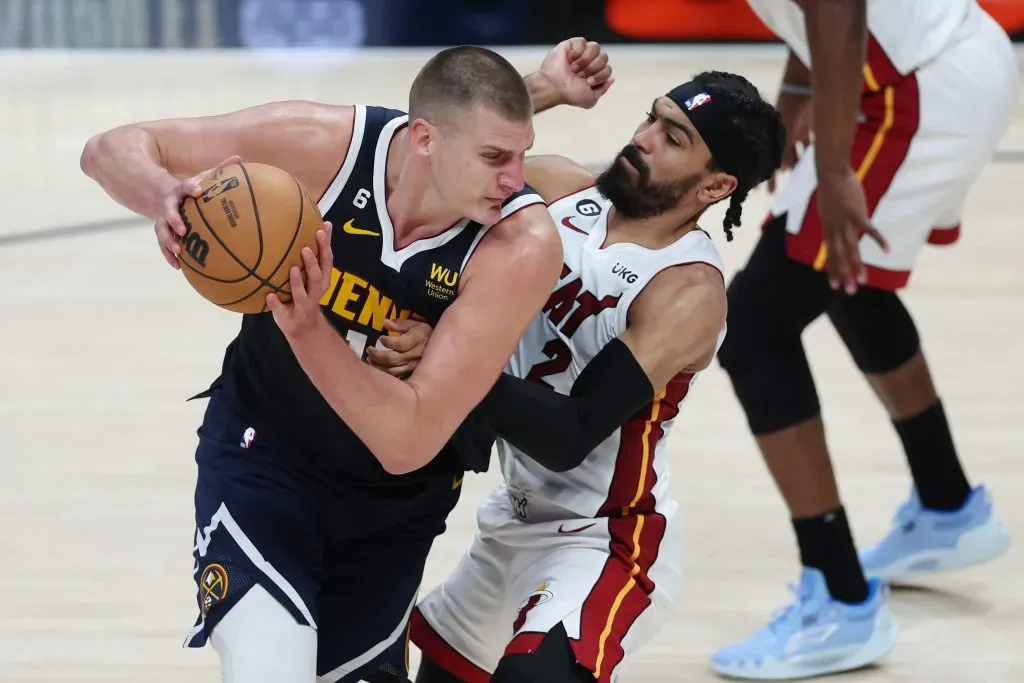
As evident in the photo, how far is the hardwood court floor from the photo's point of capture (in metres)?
4.06

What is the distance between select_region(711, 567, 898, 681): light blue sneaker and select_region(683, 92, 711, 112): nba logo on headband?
1.38 metres

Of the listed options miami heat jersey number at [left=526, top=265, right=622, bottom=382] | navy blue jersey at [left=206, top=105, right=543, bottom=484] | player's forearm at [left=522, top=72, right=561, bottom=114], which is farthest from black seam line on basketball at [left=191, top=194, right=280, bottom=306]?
player's forearm at [left=522, top=72, right=561, bottom=114]

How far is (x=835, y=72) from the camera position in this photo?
3.54 meters

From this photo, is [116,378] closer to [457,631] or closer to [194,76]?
[457,631]

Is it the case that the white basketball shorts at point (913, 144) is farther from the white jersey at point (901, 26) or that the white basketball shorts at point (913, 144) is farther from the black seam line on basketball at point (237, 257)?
the black seam line on basketball at point (237, 257)

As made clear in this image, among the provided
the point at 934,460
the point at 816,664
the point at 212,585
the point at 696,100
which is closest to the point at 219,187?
the point at 212,585

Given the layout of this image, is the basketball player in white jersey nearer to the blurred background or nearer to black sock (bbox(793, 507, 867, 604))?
black sock (bbox(793, 507, 867, 604))

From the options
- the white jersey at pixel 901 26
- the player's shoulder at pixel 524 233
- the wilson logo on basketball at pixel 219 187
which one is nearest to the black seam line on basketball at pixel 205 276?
the wilson logo on basketball at pixel 219 187

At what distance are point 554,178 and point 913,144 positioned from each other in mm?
1061

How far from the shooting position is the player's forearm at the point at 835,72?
348 centimetres

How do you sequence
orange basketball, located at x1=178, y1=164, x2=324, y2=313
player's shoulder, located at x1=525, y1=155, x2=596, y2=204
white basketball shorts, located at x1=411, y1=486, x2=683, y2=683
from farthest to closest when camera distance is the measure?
player's shoulder, located at x1=525, y1=155, x2=596, y2=204 < white basketball shorts, located at x1=411, y1=486, x2=683, y2=683 < orange basketball, located at x1=178, y1=164, x2=324, y2=313

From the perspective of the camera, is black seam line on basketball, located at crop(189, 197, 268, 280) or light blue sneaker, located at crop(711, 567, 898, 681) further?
light blue sneaker, located at crop(711, 567, 898, 681)

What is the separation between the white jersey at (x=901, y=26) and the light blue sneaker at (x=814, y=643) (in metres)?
1.35

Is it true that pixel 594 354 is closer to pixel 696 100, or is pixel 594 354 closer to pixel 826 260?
pixel 696 100
